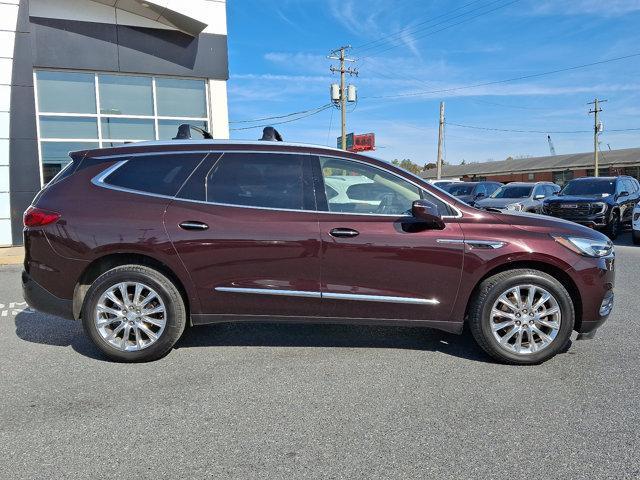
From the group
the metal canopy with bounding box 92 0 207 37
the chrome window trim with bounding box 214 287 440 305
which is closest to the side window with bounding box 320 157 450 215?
the chrome window trim with bounding box 214 287 440 305

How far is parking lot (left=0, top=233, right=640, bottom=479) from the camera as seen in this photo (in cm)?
275

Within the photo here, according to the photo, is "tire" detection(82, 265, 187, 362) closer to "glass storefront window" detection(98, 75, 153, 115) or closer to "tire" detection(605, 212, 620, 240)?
"glass storefront window" detection(98, 75, 153, 115)

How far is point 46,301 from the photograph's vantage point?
4.28 meters

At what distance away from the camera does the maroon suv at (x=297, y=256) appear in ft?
13.3

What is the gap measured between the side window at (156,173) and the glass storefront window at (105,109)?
9.23 meters

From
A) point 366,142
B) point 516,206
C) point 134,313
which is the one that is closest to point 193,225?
point 134,313

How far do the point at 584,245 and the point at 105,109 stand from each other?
11934 millimetres

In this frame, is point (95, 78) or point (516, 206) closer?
point (95, 78)

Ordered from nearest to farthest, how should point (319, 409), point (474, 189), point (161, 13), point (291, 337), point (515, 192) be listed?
1. point (319, 409)
2. point (291, 337)
3. point (161, 13)
4. point (515, 192)
5. point (474, 189)

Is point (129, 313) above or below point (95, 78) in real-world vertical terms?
below

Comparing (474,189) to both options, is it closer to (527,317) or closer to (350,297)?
(527,317)

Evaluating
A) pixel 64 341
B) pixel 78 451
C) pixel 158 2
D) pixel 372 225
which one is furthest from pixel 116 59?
pixel 78 451

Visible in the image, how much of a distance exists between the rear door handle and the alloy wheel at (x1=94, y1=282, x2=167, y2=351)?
591 millimetres

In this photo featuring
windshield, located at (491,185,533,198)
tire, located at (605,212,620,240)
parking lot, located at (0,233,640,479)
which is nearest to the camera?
parking lot, located at (0,233,640,479)
